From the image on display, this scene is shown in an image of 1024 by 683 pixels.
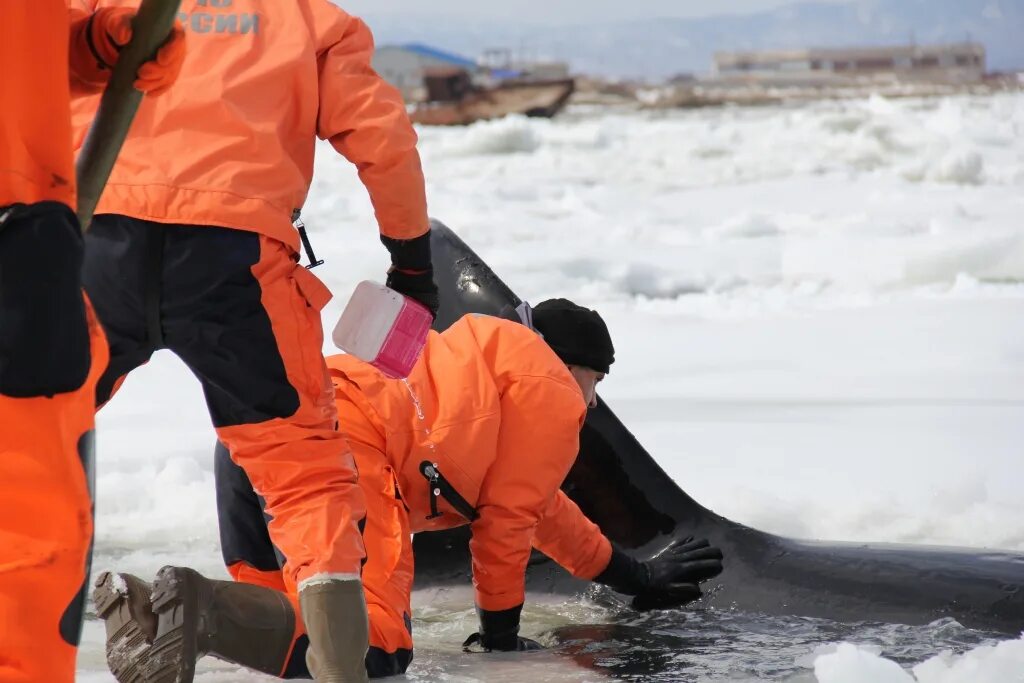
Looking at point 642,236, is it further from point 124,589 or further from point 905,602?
point 124,589

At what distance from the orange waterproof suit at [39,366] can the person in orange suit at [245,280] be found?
A: 662 millimetres

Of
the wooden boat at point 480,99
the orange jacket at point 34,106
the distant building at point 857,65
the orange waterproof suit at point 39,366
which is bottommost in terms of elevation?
the orange waterproof suit at point 39,366

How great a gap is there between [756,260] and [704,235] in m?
1.56

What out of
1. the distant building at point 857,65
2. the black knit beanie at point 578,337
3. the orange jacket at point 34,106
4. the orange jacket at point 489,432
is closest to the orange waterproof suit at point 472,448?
the orange jacket at point 489,432

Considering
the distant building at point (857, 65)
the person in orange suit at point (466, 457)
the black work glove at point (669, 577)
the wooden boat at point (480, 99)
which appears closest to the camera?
the person in orange suit at point (466, 457)

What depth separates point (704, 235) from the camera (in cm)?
1192

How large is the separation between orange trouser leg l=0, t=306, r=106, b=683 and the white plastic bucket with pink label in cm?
110

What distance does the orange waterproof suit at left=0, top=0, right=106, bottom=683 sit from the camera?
170cm

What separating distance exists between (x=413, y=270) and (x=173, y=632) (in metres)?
0.78

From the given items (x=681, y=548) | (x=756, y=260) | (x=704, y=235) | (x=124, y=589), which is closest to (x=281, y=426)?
(x=124, y=589)

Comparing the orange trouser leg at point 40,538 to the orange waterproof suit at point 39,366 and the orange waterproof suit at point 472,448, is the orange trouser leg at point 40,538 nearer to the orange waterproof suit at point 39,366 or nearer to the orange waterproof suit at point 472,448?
the orange waterproof suit at point 39,366

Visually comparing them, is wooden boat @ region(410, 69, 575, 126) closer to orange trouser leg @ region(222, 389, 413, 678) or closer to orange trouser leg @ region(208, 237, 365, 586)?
orange trouser leg @ region(222, 389, 413, 678)

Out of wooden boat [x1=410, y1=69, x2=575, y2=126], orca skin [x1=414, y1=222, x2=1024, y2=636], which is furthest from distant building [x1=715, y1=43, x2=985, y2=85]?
orca skin [x1=414, y1=222, x2=1024, y2=636]

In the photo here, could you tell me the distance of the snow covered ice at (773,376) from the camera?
3.53 m
